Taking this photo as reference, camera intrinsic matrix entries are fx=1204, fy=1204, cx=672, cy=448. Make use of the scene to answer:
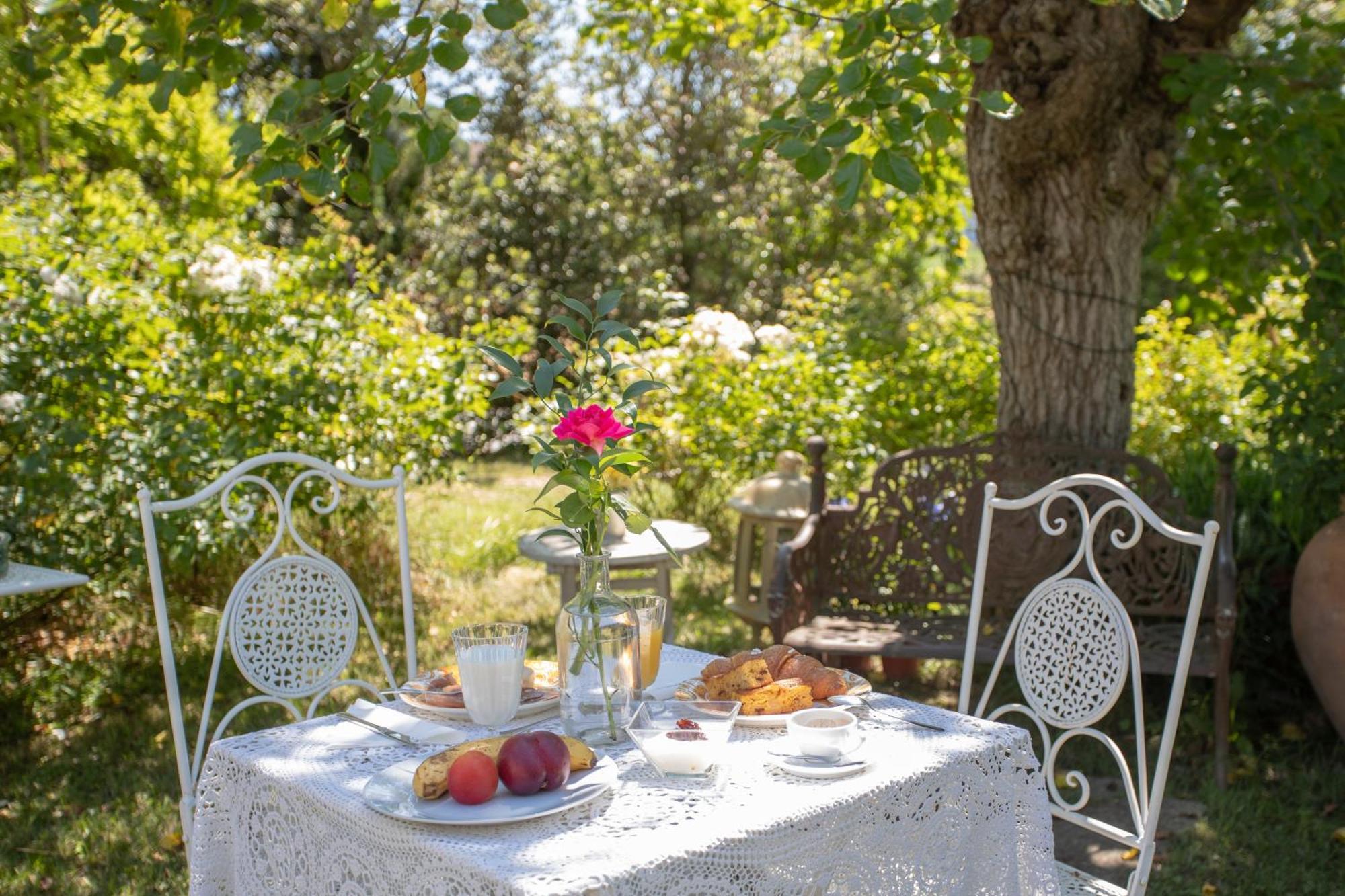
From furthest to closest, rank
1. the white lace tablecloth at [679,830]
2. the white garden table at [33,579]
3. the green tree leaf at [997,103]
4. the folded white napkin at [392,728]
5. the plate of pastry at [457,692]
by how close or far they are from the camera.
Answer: the white garden table at [33,579]
the green tree leaf at [997,103]
the plate of pastry at [457,692]
the folded white napkin at [392,728]
the white lace tablecloth at [679,830]

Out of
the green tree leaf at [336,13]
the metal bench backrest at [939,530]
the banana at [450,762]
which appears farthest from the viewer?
the metal bench backrest at [939,530]

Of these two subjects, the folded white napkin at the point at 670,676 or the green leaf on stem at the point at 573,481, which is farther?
the folded white napkin at the point at 670,676

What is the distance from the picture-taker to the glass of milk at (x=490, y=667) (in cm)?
188

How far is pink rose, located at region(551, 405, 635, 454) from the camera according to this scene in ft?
5.78

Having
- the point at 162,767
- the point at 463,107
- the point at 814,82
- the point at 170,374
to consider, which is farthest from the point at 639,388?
the point at 170,374

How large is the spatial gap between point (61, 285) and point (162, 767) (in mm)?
1693

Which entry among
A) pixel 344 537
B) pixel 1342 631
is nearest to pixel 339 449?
pixel 344 537

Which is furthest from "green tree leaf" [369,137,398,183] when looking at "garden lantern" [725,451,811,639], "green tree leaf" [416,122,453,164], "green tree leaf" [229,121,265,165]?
"garden lantern" [725,451,811,639]

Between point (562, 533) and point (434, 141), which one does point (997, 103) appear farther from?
point (562, 533)

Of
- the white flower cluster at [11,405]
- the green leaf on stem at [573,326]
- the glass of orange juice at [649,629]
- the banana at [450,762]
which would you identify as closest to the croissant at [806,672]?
the glass of orange juice at [649,629]

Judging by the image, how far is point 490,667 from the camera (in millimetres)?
1873

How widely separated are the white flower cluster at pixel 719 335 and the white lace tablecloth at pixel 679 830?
3972 mm

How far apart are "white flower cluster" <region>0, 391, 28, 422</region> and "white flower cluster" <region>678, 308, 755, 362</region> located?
3.05m

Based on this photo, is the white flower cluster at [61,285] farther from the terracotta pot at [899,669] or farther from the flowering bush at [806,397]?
the terracotta pot at [899,669]
